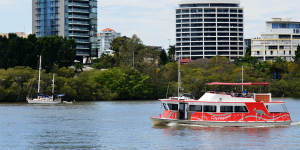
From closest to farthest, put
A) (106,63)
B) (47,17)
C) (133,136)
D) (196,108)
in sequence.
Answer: (133,136) < (196,108) < (106,63) < (47,17)

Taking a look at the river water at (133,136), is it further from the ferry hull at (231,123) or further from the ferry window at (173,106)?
the ferry window at (173,106)

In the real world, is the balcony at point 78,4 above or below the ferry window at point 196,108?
above

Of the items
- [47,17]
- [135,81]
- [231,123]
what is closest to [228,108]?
[231,123]

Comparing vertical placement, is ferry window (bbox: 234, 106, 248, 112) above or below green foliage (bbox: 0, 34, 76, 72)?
below

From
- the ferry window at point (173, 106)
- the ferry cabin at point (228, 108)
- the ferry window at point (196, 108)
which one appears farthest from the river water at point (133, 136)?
the ferry window at point (173, 106)

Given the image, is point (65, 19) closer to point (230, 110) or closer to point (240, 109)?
point (230, 110)

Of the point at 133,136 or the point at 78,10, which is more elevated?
the point at 78,10

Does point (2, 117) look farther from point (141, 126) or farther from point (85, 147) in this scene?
point (85, 147)

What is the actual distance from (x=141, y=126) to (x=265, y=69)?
95903 millimetres

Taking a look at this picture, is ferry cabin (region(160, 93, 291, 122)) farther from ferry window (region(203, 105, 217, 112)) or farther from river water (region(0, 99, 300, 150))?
river water (region(0, 99, 300, 150))

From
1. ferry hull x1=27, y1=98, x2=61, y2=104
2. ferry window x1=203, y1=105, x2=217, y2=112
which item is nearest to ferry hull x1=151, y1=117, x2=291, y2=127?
ferry window x1=203, y1=105, x2=217, y2=112

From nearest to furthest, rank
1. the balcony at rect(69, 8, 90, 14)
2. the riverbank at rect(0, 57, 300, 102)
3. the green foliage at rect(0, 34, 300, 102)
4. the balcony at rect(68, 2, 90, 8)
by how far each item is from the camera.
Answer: the riverbank at rect(0, 57, 300, 102), the green foliage at rect(0, 34, 300, 102), the balcony at rect(68, 2, 90, 8), the balcony at rect(69, 8, 90, 14)

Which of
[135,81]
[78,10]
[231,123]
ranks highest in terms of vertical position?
[78,10]

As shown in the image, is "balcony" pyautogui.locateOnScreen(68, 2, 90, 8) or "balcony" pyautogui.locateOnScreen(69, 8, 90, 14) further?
"balcony" pyautogui.locateOnScreen(69, 8, 90, 14)
